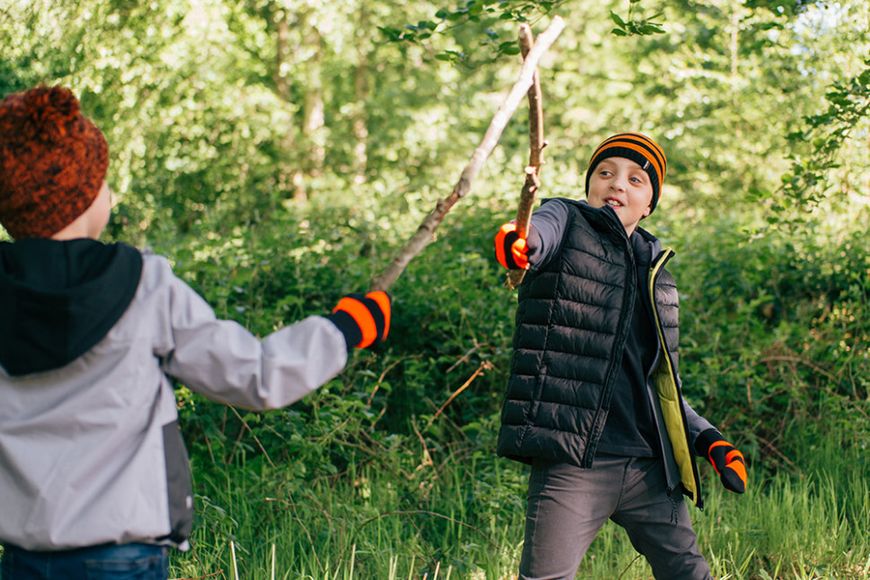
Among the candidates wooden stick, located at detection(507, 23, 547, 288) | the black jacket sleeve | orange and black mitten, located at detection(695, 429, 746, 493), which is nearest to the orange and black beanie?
the black jacket sleeve

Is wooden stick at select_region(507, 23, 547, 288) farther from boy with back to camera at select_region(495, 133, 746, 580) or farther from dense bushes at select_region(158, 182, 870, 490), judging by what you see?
dense bushes at select_region(158, 182, 870, 490)

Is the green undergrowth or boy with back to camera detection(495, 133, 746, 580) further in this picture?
the green undergrowth

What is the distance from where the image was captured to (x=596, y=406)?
281cm

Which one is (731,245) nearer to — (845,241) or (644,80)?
(845,241)

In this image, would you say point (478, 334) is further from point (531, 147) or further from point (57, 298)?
point (57, 298)

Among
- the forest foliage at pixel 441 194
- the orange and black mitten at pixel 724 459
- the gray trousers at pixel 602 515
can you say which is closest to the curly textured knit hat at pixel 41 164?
the gray trousers at pixel 602 515

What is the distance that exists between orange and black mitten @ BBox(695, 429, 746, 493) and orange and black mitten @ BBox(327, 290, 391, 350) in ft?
4.30

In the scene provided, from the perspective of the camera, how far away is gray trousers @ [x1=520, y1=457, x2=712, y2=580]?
2777 mm

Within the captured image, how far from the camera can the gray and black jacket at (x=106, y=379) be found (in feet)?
6.30

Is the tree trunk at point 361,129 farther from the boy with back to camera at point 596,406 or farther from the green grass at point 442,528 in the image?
the boy with back to camera at point 596,406

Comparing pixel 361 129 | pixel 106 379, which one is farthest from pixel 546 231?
pixel 361 129

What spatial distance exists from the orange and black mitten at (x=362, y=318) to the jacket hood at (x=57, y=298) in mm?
423

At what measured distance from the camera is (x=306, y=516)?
416cm

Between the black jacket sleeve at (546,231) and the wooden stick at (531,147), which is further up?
the wooden stick at (531,147)
